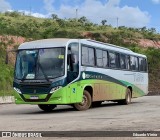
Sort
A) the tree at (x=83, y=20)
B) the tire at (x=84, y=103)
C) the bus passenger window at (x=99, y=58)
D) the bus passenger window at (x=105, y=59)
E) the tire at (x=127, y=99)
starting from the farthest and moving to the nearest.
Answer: the tree at (x=83, y=20) < the tire at (x=127, y=99) < the bus passenger window at (x=105, y=59) < the bus passenger window at (x=99, y=58) < the tire at (x=84, y=103)

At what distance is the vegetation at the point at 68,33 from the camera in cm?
4366

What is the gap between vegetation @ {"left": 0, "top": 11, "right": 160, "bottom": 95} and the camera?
4366 cm

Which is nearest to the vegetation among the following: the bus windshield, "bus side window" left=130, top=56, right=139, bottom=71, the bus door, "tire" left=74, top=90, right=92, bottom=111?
"bus side window" left=130, top=56, right=139, bottom=71

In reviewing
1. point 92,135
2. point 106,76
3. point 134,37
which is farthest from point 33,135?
point 134,37

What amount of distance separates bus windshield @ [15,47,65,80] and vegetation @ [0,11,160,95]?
51.2 feet

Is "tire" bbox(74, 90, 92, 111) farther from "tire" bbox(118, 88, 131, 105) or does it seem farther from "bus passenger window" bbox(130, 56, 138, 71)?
"bus passenger window" bbox(130, 56, 138, 71)

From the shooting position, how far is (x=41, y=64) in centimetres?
1866

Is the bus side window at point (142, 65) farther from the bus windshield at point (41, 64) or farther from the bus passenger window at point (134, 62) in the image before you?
the bus windshield at point (41, 64)

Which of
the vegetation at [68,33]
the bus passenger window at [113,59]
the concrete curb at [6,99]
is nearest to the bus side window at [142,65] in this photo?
the bus passenger window at [113,59]

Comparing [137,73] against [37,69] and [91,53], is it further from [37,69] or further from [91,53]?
[37,69]

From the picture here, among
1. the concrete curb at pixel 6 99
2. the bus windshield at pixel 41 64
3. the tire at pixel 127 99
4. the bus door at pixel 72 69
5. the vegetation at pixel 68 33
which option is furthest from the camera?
the vegetation at pixel 68 33

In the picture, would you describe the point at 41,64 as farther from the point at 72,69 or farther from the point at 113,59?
the point at 113,59

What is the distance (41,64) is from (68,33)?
127 feet

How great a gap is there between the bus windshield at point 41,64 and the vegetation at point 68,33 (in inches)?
614
